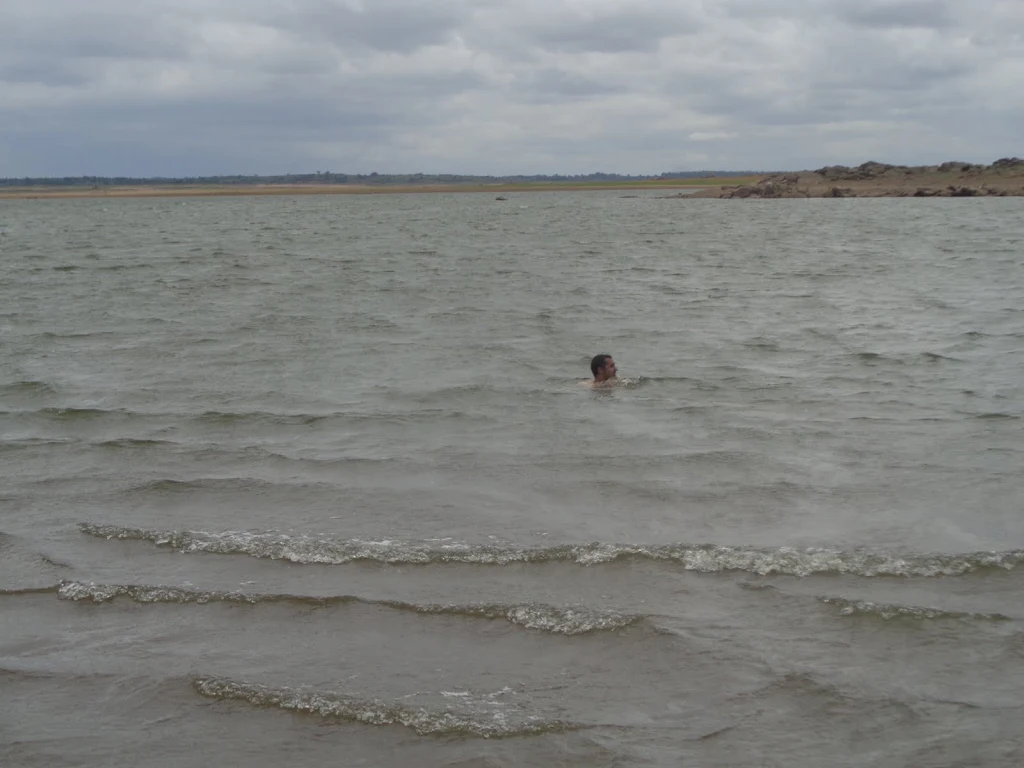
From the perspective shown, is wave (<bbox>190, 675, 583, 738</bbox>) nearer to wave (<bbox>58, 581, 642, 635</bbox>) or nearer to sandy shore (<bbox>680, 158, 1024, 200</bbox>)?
wave (<bbox>58, 581, 642, 635</bbox>)

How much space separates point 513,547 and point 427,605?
1.21 m

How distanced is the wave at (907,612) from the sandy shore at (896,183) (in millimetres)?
88139

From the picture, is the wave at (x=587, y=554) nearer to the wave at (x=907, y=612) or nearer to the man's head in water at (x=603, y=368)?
the wave at (x=907, y=612)

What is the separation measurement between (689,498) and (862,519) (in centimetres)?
143

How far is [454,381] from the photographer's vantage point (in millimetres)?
14883

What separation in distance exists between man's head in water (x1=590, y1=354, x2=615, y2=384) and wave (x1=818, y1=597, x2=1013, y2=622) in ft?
24.6

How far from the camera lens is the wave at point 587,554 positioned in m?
7.30

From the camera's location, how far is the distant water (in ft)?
17.6

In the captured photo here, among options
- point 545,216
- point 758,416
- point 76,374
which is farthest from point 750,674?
point 545,216

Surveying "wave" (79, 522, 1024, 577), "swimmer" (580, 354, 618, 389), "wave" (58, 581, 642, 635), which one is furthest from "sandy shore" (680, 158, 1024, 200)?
"wave" (58, 581, 642, 635)

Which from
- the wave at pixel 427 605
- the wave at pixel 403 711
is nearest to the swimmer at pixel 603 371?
the wave at pixel 427 605

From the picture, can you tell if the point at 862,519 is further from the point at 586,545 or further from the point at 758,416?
the point at 758,416

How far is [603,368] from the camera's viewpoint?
14.0 m

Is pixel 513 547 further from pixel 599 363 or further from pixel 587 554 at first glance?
pixel 599 363
